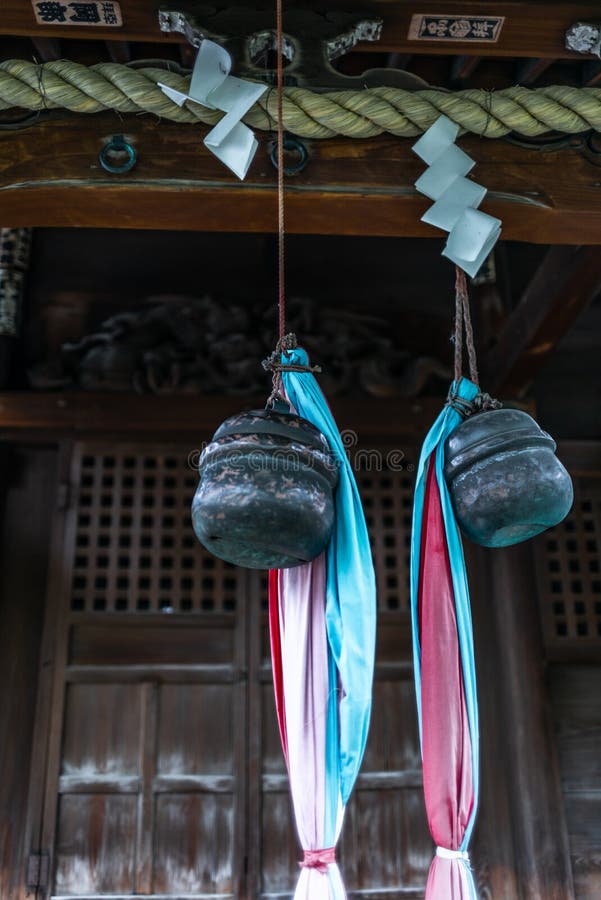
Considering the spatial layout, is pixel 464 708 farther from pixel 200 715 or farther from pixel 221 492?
pixel 200 715

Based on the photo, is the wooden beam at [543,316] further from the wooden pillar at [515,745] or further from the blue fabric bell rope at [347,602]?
the blue fabric bell rope at [347,602]

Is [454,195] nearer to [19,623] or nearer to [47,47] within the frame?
[47,47]

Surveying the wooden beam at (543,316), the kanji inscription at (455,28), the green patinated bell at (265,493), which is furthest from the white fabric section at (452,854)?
the kanji inscription at (455,28)

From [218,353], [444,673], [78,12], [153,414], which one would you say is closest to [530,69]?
[78,12]

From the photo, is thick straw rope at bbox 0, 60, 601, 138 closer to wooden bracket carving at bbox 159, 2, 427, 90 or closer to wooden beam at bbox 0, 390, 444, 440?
wooden bracket carving at bbox 159, 2, 427, 90

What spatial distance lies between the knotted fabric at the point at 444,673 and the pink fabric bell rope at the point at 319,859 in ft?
0.82

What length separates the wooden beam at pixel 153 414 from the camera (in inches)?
161

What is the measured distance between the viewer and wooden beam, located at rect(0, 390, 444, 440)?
161 inches

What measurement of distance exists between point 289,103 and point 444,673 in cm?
168

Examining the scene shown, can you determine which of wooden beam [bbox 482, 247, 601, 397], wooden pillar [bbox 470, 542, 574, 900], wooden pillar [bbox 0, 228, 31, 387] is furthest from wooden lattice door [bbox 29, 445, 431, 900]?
wooden beam [bbox 482, 247, 601, 397]

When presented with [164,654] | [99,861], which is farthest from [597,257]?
[99,861]

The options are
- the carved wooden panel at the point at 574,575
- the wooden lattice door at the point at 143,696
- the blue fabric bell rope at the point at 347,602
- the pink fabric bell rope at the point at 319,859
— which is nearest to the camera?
the pink fabric bell rope at the point at 319,859

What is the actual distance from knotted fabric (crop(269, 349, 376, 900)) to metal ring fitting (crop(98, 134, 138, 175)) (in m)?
0.75

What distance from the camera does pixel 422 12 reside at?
2.49 m
